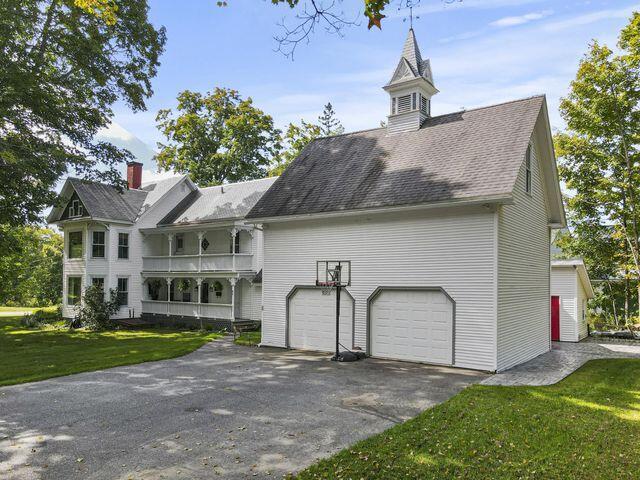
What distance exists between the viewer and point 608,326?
79.8 ft

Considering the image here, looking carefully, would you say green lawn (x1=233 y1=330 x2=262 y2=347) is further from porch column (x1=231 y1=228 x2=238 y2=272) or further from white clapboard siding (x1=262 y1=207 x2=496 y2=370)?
porch column (x1=231 y1=228 x2=238 y2=272)

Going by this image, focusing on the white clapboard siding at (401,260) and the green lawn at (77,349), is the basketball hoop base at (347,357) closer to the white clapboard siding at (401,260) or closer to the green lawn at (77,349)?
the white clapboard siding at (401,260)

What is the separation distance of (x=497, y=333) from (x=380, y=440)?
6653mm

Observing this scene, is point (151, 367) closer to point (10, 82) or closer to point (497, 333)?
point (497, 333)

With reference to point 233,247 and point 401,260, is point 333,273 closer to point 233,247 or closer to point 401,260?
point 401,260

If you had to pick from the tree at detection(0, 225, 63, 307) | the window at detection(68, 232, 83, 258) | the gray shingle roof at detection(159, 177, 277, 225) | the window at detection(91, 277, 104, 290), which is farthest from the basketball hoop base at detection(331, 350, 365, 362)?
the tree at detection(0, 225, 63, 307)

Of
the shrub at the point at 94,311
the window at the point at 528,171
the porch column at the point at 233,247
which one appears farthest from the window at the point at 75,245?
the window at the point at 528,171

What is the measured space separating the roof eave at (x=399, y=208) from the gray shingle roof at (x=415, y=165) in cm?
13

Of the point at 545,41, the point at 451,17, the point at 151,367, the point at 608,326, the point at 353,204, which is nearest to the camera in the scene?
the point at 451,17

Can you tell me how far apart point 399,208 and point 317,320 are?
16.7ft

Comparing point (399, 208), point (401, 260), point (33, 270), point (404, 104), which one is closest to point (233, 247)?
point (404, 104)

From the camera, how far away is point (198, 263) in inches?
1031

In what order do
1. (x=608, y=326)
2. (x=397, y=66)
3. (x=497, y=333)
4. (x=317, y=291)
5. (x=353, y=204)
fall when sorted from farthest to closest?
(x=608, y=326) < (x=397, y=66) < (x=317, y=291) < (x=353, y=204) < (x=497, y=333)

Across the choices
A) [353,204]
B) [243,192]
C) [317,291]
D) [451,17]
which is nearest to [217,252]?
[243,192]
